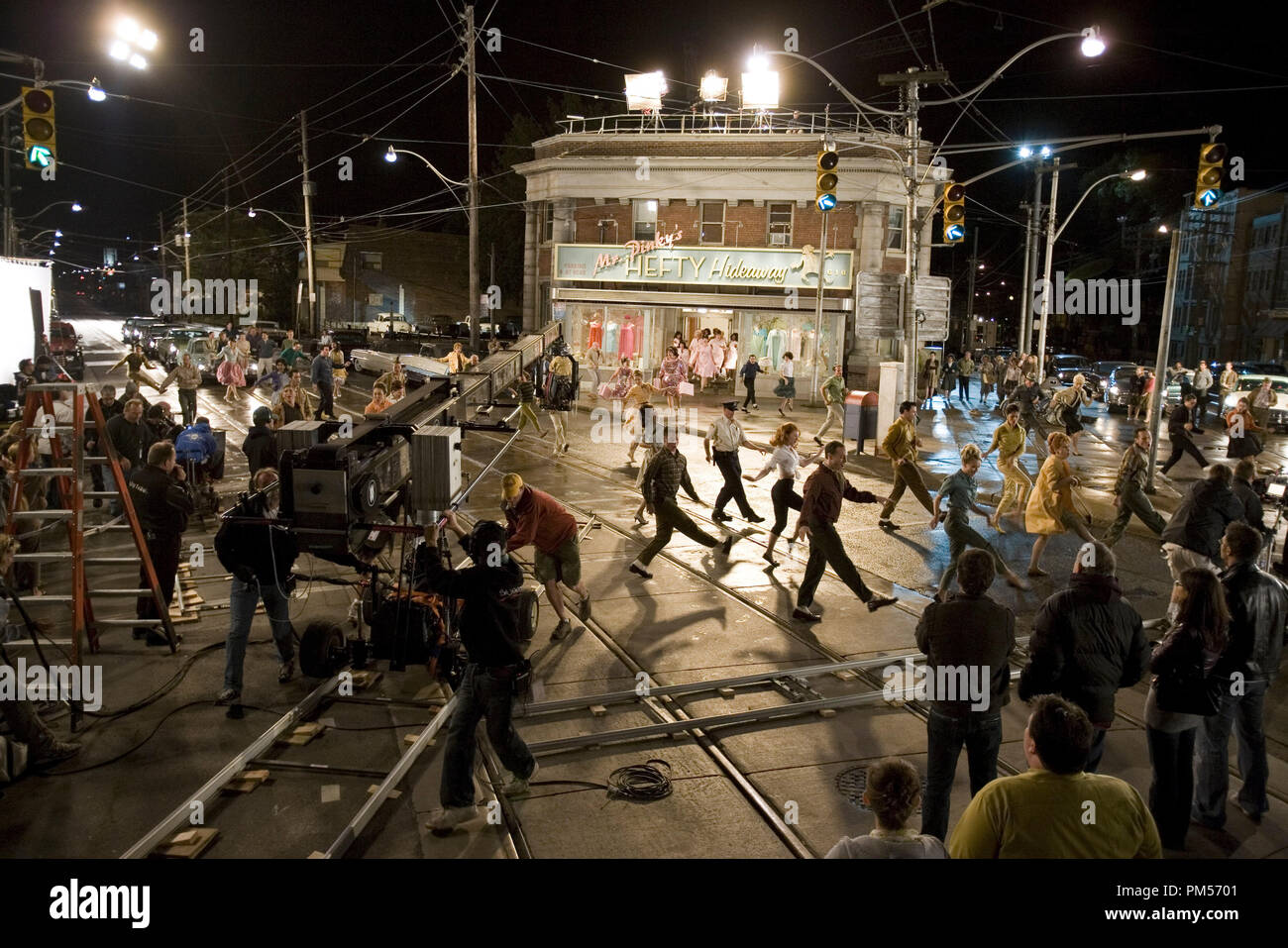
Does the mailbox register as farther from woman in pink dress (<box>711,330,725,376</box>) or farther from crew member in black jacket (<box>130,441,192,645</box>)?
crew member in black jacket (<box>130,441,192,645</box>)

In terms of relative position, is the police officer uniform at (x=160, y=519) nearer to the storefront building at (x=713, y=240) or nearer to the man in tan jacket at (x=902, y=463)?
the man in tan jacket at (x=902, y=463)

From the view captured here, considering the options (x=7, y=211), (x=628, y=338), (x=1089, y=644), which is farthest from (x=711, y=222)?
(x=1089, y=644)

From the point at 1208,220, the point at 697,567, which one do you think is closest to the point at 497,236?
the point at 1208,220

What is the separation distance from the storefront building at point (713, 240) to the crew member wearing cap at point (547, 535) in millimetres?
24685

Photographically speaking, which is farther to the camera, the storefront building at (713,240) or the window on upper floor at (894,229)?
the window on upper floor at (894,229)

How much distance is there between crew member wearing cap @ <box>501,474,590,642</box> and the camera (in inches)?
349

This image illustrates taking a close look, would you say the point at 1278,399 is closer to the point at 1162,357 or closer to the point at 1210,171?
the point at 1162,357

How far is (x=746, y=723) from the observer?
287 inches

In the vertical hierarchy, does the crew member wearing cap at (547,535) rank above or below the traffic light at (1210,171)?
below

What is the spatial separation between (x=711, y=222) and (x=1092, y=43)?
21.4 meters

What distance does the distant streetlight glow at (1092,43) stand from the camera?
51.9 feet

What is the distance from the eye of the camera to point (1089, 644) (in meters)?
5.23

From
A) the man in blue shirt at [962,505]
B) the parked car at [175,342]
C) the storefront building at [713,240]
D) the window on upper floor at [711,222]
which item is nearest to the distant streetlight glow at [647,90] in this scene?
the storefront building at [713,240]

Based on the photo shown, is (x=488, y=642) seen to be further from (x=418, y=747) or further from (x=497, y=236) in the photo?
(x=497, y=236)
